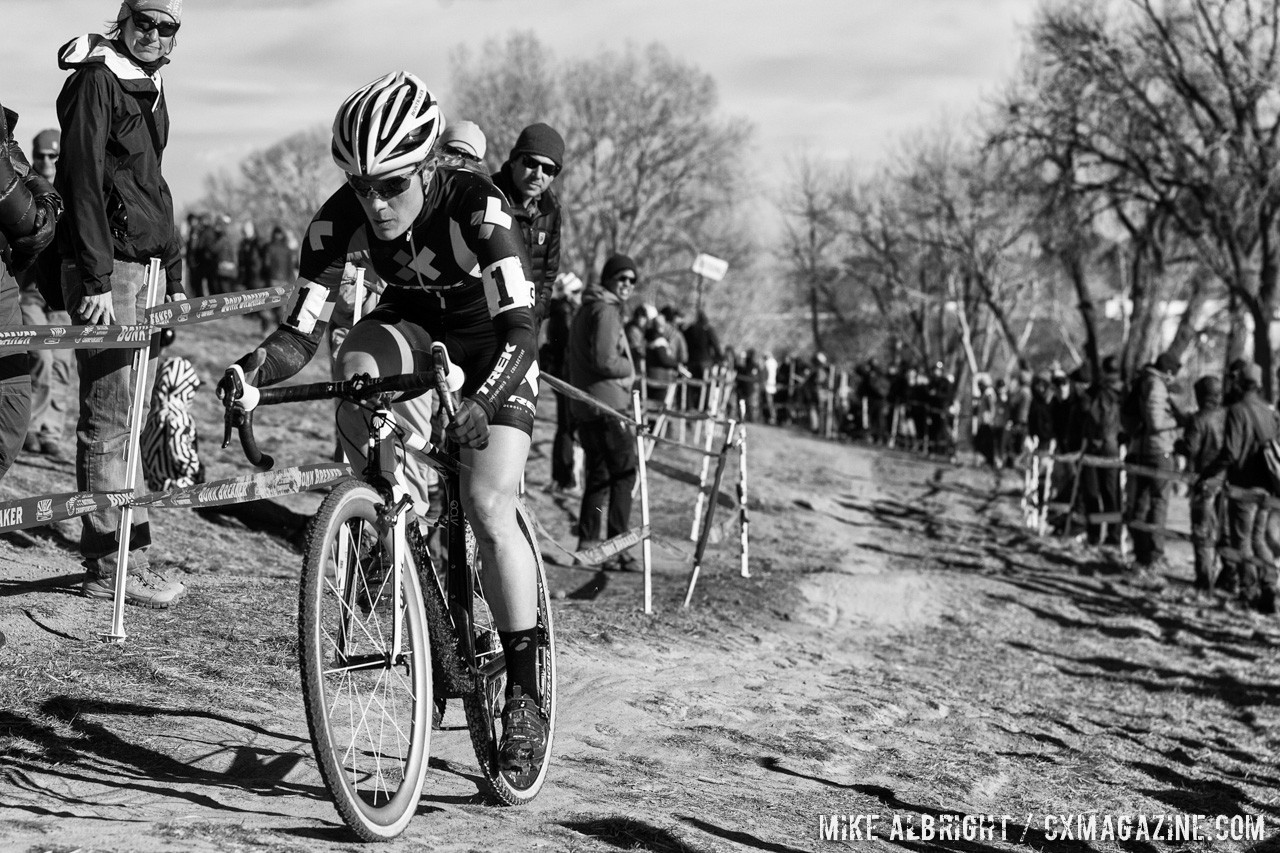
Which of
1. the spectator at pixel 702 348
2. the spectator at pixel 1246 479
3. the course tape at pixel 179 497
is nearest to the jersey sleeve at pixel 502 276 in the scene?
the course tape at pixel 179 497

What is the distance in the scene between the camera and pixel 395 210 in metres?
4.12

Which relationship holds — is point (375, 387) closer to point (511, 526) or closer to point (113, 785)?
point (511, 526)

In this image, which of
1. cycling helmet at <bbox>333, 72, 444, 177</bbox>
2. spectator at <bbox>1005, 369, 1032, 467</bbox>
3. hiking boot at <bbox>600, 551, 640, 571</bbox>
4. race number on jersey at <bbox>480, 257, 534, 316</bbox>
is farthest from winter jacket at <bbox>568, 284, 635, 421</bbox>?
spectator at <bbox>1005, 369, 1032, 467</bbox>

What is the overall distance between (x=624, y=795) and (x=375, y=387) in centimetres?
183

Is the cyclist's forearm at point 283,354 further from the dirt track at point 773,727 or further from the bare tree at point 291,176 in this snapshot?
the bare tree at point 291,176

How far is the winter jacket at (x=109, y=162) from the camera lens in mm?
5500

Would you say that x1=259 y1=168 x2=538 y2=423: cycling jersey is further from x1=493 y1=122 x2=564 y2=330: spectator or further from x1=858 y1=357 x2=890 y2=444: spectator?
x1=858 y1=357 x2=890 y2=444: spectator

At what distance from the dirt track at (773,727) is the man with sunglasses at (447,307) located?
26.8 inches

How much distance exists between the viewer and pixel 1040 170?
29547mm

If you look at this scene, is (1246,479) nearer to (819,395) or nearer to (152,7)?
(152,7)

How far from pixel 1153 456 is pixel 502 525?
10999 mm

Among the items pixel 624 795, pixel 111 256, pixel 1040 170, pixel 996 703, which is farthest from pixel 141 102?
pixel 1040 170

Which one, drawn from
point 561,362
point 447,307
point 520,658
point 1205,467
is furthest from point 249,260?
point 520,658

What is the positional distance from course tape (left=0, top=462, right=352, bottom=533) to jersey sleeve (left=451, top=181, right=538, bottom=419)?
69 centimetres
